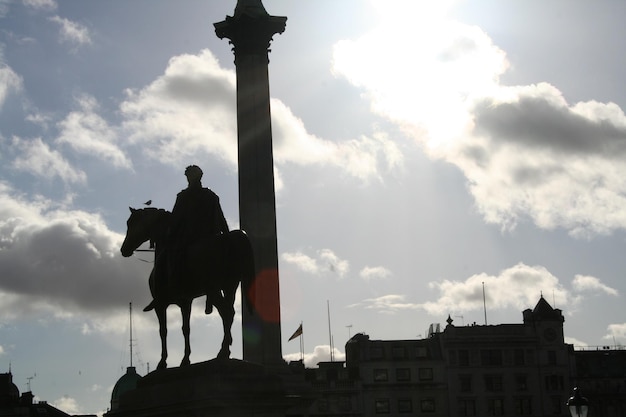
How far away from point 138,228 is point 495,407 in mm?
96184

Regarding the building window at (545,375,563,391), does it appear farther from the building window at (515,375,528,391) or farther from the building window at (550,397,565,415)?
the building window at (515,375,528,391)

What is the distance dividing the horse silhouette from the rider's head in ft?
2.95

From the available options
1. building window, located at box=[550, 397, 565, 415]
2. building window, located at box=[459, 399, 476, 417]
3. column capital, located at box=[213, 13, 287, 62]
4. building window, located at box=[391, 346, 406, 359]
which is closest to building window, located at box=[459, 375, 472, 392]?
building window, located at box=[459, 399, 476, 417]

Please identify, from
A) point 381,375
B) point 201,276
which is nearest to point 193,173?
point 201,276

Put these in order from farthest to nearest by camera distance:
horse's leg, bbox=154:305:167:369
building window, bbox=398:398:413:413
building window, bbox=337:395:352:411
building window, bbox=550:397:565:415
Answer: building window, bbox=550:397:565:415 < building window, bbox=398:398:413:413 < building window, bbox=337:395:352:411 < horse's leg, bbox=154:305:167:369

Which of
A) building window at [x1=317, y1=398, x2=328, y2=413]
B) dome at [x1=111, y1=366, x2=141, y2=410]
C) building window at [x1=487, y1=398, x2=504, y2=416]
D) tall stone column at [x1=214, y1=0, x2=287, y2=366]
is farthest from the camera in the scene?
dome at [x1=111, y1=366, x2=141, y2=410]

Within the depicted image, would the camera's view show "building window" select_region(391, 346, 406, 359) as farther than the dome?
No

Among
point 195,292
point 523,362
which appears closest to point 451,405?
point 523,362

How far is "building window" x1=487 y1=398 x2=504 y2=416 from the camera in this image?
4582 inches

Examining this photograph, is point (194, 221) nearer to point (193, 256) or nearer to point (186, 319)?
point (193, 256)

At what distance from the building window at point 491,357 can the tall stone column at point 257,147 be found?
1744 inches

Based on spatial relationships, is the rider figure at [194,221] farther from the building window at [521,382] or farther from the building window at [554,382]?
the building window at [554,382]

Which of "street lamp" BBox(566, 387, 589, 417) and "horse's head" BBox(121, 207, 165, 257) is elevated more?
"horse's head" BBox(121, 207, 165, 257)

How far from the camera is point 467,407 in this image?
381 feet
